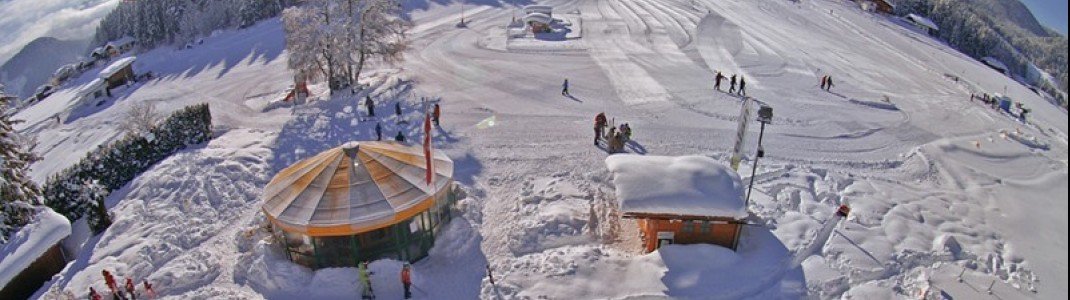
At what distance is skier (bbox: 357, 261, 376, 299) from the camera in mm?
16484

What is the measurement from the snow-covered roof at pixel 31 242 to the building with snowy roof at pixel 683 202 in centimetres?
1655

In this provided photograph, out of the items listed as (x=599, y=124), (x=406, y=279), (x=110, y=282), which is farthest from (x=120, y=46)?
(x=406, y=279)

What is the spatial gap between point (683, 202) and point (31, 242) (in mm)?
18552

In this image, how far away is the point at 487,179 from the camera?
23.3 metres

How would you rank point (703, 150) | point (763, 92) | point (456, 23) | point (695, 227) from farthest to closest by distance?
1. point (456, 23)
2. point (763, 92)
3. point (703, 150)
4. point (695, 227)

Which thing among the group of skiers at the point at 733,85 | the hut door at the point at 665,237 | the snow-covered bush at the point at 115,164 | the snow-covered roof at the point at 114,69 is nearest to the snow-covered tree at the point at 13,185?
the snow-covered bush at the point at 115,164

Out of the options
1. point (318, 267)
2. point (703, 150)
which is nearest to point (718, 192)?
point (703, 150)

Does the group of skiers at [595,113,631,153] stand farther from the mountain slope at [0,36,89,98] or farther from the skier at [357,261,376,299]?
the mountain slope at [0,36,89,98]

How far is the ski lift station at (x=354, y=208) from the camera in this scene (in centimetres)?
1750

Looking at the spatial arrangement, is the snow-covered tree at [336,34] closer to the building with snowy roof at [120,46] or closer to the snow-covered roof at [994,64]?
the building with snowy roof at [120,46]

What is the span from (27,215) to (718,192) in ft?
68.6

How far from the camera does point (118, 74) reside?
54.7 meters

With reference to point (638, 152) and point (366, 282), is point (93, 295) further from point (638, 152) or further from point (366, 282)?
point (638, 152)

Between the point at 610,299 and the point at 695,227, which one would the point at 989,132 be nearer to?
the point at 695,227
